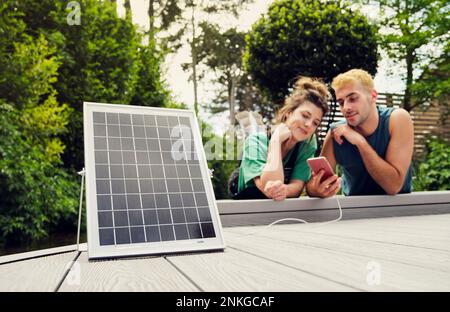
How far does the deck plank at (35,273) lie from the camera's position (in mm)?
789

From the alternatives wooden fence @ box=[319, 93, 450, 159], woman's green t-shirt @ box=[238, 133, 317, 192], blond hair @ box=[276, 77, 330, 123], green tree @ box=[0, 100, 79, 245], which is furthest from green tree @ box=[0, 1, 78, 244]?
wooden fence @ box=[319, 93, 450, 159]

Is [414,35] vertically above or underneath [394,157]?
above

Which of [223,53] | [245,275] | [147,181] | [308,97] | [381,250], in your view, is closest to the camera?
[245,275]

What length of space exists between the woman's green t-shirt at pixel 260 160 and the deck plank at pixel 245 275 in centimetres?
138

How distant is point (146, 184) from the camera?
1251 millimetres

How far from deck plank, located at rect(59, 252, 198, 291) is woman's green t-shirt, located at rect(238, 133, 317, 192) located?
146 centimetres

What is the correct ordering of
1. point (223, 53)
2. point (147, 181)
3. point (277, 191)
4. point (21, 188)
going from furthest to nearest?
point (223, 53)
point (21, 188)
point (277, 191)
point (147, 181)

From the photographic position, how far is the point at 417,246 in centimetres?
121

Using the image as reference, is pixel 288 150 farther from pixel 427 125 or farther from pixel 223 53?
pixel 223 53

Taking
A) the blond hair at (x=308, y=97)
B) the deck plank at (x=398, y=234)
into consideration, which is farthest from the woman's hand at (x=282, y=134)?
the deck plank at (x=398, y=234)

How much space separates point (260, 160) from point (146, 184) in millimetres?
1317

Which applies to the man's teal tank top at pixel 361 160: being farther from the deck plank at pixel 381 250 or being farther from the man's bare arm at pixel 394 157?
the deck plank at pixel 381 250

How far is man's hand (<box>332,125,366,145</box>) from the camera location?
246 centimetres

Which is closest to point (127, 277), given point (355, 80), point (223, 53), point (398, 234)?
point (398, 234)
